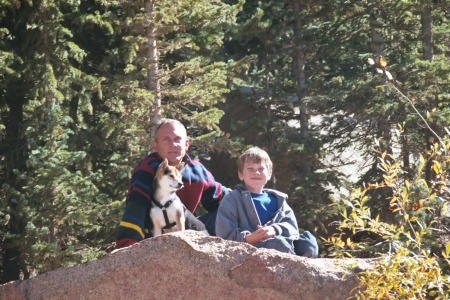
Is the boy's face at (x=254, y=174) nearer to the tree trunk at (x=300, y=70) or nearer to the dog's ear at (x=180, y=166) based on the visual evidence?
the dog's ear at (x=180, y=166)

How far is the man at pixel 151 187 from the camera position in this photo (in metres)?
6.02

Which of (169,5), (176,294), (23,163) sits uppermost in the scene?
(169,5)

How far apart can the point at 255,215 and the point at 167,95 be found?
22.4 ft

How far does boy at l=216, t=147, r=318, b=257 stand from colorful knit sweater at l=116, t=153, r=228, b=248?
0.62 m

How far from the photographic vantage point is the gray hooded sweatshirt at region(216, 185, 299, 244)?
5.70 meters

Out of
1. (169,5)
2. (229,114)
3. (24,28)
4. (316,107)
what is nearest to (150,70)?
(169,5)

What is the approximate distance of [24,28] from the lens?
12.4 metres

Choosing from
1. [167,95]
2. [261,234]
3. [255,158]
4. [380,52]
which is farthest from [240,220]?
[380,52]

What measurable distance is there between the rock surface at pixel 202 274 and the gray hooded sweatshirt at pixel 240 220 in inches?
11.6

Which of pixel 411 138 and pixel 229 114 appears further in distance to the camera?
pixel 229 114

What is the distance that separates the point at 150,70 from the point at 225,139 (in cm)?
163

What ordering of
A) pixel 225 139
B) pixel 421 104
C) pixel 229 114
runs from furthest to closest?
pixel 229 114 < pixel 421 104 < pixel 225 139

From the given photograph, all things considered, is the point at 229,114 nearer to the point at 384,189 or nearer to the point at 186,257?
the point at 384,189

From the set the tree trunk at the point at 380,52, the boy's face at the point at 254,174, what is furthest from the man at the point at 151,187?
the tree trunk at the point at 380,52
